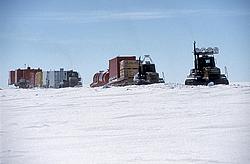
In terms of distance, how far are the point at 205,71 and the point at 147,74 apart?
7.26ft

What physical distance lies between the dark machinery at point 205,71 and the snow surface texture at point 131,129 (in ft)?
18.5

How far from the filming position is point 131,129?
185 inches

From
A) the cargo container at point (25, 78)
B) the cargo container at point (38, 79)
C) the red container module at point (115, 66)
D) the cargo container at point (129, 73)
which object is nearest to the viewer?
the cargo container at point (129, 73)

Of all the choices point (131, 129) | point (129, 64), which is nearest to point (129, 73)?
point (129, 64)

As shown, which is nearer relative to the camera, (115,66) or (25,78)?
(115,66)

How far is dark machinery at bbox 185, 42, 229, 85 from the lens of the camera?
13.1 m

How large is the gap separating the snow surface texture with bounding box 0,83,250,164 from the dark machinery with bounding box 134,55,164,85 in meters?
6.72

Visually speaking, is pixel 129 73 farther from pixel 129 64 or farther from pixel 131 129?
pixel 131 129

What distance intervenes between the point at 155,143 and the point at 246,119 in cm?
141

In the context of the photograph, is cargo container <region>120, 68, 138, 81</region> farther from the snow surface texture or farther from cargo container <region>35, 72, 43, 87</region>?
the snow surface texture

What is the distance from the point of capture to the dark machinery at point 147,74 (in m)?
14.3

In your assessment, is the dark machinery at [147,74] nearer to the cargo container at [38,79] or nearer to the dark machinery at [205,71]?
the dark machinery at [205,71]

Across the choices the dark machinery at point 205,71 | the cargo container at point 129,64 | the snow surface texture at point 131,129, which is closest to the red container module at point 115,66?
the cargo container at point 129,64

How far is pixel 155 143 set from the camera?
3988mm
